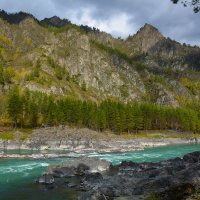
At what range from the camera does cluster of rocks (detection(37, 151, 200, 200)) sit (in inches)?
1164

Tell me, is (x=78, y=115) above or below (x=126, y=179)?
above

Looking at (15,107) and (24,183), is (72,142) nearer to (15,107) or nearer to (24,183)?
(15,107)

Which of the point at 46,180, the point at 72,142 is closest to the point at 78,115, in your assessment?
the point at 72,142

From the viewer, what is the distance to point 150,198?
96.9 ft

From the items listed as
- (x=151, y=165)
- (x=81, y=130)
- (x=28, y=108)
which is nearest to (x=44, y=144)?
(x=81, y=130)

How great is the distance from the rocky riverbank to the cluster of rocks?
36354mm

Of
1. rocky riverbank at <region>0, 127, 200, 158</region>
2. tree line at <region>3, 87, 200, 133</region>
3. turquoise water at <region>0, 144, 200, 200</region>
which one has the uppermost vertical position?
tree line at <region>3, 87, 200, 133</region>

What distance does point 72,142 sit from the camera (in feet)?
375

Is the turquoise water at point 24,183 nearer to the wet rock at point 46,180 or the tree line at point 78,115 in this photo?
the wet rock at point 46,180

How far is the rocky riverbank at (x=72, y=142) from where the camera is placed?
107 metres

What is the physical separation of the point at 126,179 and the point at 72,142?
68391 millimetres

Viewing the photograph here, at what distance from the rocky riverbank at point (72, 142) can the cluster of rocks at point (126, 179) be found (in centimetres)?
3635

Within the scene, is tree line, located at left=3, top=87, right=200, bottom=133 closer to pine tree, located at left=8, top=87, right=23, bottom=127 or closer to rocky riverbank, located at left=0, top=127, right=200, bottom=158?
pine tree, located at left=8, top=87, right=23, bottom=127

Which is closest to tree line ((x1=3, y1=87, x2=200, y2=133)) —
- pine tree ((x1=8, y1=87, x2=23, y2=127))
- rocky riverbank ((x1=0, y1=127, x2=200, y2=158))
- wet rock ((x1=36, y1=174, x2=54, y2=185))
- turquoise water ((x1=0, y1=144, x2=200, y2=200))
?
pine tree ((x1=8, y1=87, x2=23, y2=127))
